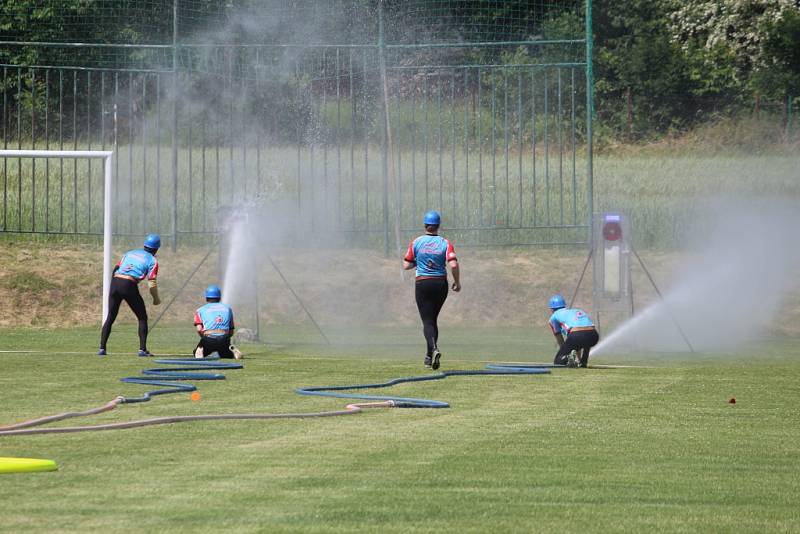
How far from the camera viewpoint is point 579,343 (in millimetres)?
17406

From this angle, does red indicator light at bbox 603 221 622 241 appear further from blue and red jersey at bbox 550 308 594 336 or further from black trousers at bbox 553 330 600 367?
black trousers at bbox 553 330 600 367

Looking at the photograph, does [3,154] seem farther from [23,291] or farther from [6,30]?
[6,30]

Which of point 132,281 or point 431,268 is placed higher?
point 431,268

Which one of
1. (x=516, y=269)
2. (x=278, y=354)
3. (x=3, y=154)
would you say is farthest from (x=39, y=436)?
(x=516, y=269)

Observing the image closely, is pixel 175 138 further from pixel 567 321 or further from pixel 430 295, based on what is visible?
pixel 567 321

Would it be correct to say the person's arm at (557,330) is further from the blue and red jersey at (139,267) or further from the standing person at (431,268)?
the blue and red jersey at (139,267)

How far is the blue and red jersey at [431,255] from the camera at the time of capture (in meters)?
18.1

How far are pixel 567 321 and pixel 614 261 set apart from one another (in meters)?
4.82

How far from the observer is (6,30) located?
4116cm

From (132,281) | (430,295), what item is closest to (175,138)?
(132,281)

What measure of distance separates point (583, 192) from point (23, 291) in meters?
15.8

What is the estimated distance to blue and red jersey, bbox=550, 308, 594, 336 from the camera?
17.5 m

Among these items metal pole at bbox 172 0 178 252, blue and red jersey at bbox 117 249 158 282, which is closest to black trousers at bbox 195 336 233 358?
blue and red jersey at bbox 117 249 158 282

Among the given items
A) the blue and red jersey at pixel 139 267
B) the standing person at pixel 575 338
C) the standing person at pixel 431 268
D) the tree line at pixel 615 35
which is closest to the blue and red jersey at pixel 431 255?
the standing person at pixel 431 268
